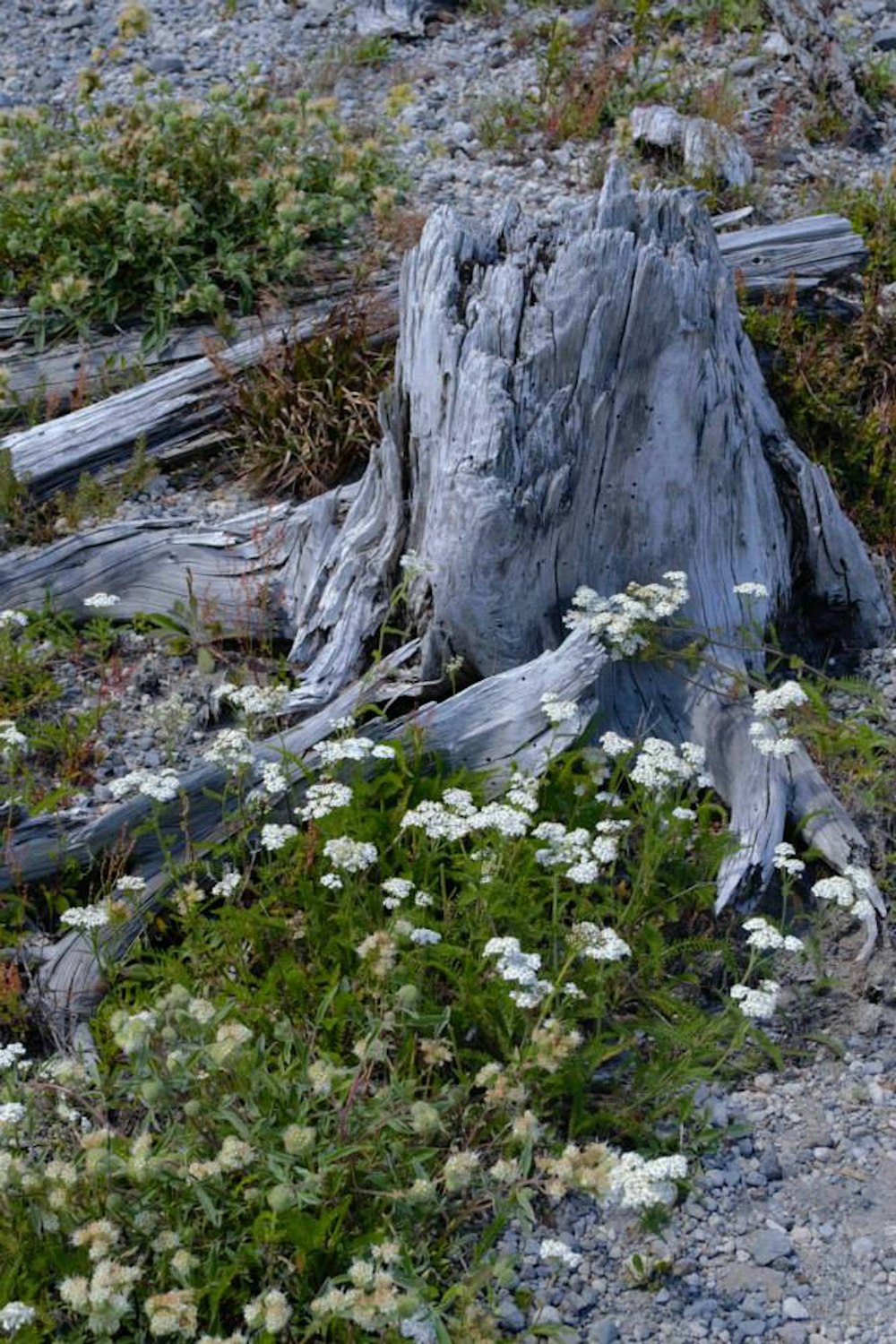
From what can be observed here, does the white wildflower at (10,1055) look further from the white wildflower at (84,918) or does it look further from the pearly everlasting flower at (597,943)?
→ the pearly everlasting flower at (597,943)

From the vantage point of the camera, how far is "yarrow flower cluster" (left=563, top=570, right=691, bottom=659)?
215 inches

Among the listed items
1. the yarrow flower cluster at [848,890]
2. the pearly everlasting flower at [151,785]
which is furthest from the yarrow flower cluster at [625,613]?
the pearly everlasting flower at [151,785]

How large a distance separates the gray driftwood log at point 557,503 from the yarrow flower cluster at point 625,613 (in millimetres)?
84

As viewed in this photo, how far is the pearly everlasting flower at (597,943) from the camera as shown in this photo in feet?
13.9

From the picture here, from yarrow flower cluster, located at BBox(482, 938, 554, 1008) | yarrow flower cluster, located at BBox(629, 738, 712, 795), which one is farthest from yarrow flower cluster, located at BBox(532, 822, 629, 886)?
yarrow flower cluster, located at BBox(482, 938, 554, 1008)

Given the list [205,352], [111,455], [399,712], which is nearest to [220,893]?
[399,712]

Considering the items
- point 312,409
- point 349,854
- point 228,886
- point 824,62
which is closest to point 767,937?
point 349,854

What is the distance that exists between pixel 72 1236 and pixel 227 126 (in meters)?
6.65

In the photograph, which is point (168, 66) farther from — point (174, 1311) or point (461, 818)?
point (174, 1311)

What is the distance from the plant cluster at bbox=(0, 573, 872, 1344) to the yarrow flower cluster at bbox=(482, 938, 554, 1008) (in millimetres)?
12

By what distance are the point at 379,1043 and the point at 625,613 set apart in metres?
2.08

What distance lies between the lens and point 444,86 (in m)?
10.8

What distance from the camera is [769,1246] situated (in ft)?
14.1

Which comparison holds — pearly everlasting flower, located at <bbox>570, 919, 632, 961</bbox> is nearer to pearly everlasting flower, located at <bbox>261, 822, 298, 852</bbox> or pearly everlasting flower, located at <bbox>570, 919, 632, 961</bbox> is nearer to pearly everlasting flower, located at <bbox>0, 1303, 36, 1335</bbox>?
pearly everlasting flower, located at <bbox>261, 822, 298, 852</bbox>
